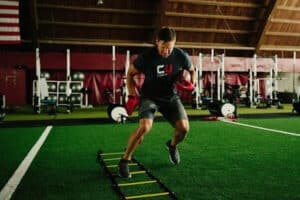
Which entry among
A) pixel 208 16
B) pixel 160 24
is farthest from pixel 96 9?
→ pixel 208 16

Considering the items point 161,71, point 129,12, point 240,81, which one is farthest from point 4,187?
point 240,81

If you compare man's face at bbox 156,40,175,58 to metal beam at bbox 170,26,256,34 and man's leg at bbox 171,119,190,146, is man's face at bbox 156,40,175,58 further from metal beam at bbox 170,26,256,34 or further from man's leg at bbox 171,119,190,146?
metal beam at bbox 170,26,256,34

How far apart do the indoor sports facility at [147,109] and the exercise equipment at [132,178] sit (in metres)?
0.01

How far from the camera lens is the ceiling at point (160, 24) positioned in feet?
40.8

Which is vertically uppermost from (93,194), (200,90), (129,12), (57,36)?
(129,12)

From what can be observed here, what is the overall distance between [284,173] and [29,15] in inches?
429

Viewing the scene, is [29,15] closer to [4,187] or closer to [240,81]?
[240,81]

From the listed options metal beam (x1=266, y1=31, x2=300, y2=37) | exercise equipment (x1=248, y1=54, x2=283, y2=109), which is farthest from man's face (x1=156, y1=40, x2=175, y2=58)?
metal beam (x1=266, y1=31, x2=300, y2=37)

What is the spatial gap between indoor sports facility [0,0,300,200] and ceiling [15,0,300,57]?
0.04 metres

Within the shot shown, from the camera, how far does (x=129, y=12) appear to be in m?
12.8

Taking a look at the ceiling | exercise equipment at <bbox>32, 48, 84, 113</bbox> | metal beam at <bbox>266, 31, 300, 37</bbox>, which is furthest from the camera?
metal beam at <bbox>266, 31, 300, 37</bbox>

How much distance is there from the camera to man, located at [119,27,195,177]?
330 centimetres

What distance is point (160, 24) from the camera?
41.9 feet

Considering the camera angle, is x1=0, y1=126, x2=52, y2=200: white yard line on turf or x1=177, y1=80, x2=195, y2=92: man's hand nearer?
x1=0, y1=126, x2=52, y2=200: white yard line on turf
